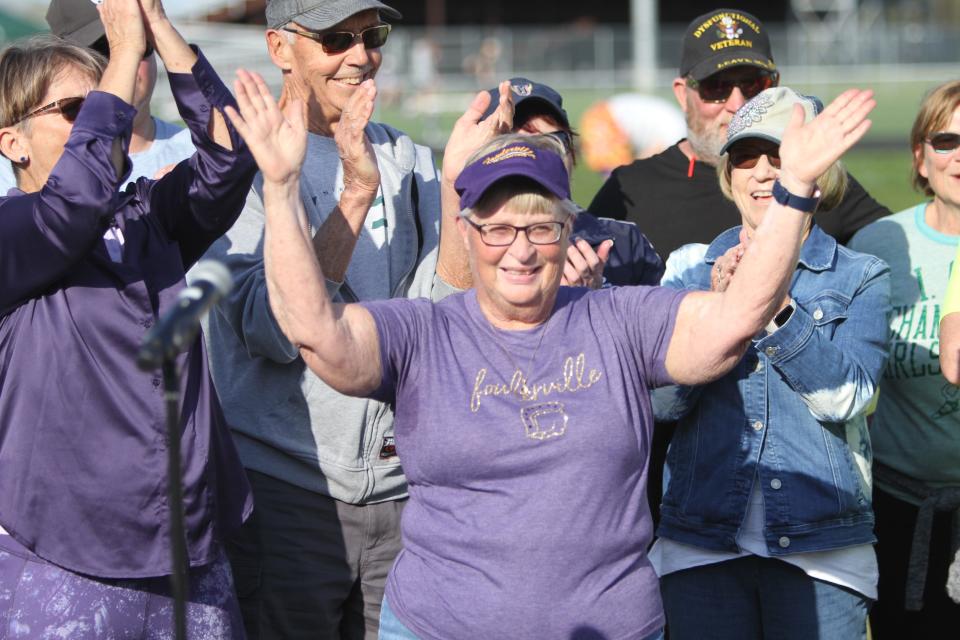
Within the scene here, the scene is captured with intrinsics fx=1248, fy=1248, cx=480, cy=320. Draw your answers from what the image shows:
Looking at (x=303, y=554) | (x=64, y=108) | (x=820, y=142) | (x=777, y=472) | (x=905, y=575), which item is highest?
(x=64, y=108)

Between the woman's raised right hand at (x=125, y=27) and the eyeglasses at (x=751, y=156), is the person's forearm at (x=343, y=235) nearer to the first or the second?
Result: the woman's raised right hand at (x=125, y=27)

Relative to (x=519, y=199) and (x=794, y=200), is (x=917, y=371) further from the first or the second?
(x=519, y=199)

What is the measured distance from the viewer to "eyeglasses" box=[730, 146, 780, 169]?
3.86 meters

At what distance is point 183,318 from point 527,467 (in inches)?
43.3

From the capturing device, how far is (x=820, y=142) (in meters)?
2.94

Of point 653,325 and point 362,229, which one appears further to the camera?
point 362,229

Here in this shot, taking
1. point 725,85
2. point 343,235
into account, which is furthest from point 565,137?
point 343,235

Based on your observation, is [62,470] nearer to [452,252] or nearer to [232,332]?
[232,332]

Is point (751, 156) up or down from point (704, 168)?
up

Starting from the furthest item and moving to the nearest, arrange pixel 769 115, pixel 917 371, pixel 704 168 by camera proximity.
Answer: pixel 704 168 → pixel 917 371 → pixel 769 115

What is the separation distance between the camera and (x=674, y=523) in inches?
152

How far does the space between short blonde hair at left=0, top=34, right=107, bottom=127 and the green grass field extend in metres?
8.12

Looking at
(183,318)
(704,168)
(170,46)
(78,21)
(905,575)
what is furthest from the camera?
(704,168)

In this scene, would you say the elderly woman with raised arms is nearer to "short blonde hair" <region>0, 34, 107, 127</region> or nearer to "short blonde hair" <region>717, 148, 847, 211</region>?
"short blonde hair" <region>0, 34, 107, 127</region>
